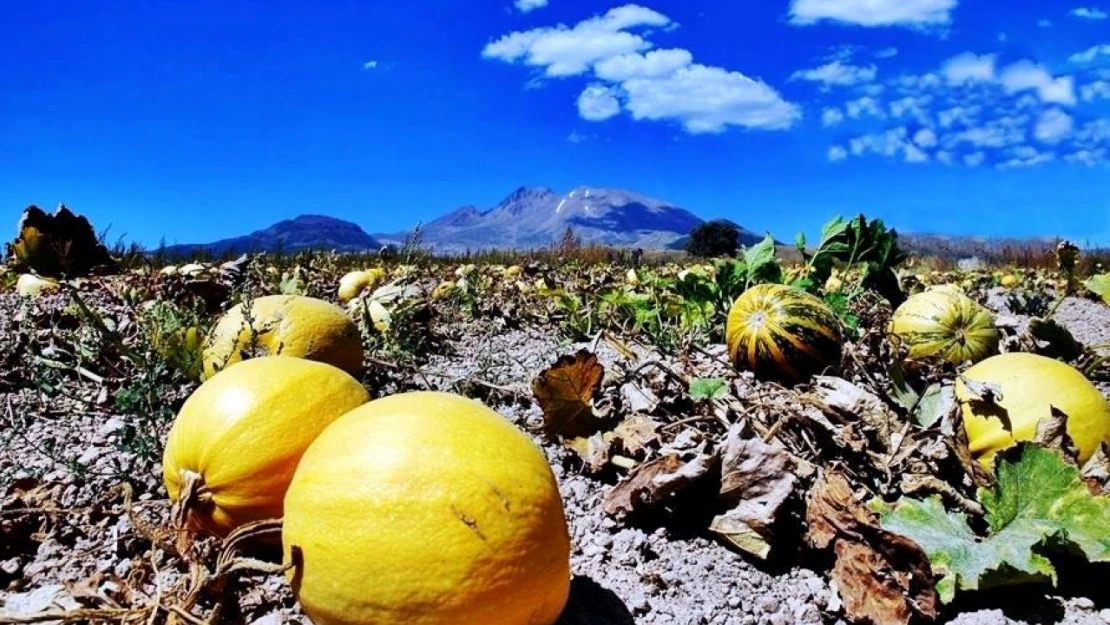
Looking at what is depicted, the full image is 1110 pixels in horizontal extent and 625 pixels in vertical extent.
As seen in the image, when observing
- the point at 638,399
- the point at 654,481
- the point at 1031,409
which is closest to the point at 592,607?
the point at 654,481

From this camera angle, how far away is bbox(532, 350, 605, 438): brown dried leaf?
2.98m

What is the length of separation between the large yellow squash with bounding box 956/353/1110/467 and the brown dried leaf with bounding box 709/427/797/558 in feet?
3.25

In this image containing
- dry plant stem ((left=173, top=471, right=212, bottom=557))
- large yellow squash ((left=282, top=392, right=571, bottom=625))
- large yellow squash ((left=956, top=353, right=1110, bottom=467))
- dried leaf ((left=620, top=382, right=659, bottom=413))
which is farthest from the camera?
dried leaf ((left=620, top=382, right=659, bottom=413))

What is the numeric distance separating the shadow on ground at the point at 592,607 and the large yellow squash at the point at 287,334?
1.84 m

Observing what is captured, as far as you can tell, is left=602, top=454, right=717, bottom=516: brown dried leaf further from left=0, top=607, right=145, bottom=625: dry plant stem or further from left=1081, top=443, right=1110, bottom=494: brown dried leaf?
left=0, top=607, right=145, bottom=625: dry plant stem

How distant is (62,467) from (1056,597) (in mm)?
3287

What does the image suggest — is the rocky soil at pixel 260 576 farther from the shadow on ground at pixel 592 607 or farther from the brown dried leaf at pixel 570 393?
the brown dried leaf at pixel 570 393

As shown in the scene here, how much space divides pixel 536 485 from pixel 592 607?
0.52 metres

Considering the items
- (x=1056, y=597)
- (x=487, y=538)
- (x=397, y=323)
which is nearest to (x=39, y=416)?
(x=397, y=323)

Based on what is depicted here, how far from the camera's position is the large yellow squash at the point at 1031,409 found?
119 inches

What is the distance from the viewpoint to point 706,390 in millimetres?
3213

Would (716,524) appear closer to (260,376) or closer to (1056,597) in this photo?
(1056,597)

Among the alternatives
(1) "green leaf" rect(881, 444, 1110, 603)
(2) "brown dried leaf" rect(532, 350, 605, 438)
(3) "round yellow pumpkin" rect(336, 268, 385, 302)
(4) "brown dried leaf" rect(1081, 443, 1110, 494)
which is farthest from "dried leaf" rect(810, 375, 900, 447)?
(3) "round yellow pumpkin" rect(336, 268, 385, 302)

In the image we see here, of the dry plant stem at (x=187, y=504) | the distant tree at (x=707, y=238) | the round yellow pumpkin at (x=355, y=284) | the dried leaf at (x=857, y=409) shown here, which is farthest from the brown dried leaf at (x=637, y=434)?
the distant tree at (x=707, y=238)
